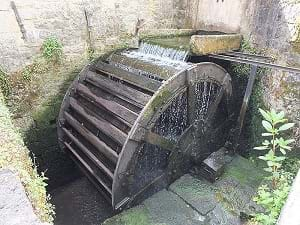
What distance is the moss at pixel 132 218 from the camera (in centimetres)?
381

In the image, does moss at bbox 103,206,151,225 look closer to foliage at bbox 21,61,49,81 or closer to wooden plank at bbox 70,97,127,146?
wooden plank at bbox 70,97,127,146

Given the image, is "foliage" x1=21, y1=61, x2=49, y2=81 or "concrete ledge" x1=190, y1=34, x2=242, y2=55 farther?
"foliage" x1=21, y1=61, x2=49, y2=81

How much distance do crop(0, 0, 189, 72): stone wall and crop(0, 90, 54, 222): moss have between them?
2019mm

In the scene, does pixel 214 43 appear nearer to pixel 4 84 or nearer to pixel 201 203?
pixel 201 203

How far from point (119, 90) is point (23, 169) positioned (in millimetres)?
2407

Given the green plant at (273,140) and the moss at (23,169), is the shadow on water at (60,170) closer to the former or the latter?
the moss at (23,169)

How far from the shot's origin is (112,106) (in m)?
4.05

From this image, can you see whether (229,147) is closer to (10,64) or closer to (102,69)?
(102,69)

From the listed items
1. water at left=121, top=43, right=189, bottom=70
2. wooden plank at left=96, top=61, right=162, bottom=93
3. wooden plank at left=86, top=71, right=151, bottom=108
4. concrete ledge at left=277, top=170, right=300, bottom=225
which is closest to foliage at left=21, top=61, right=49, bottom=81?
wooden plank at left=86, top=71, right=151, bottom=108

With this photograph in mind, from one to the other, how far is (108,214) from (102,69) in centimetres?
229

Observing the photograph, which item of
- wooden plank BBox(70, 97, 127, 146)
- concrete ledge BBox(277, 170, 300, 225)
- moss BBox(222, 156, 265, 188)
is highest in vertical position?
concrete ledge BBox(277, 170, 300, 225)

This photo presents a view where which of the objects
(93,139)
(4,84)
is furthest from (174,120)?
(4,84)

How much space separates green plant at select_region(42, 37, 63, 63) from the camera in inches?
Result: 175

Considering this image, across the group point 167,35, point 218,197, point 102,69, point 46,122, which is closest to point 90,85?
point 102,69
